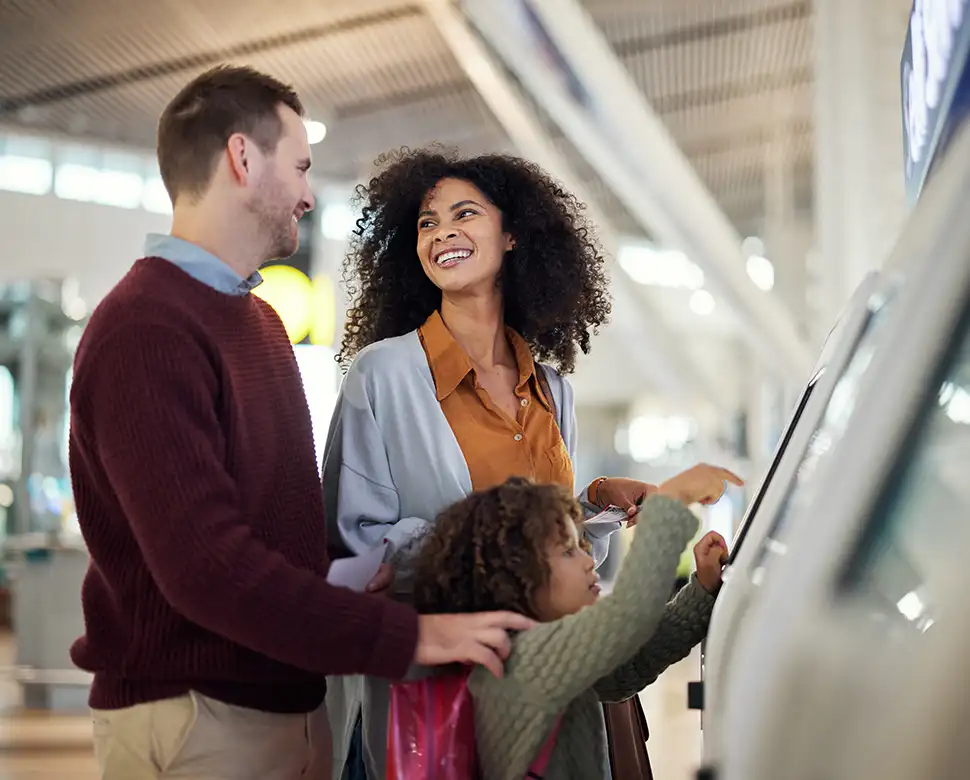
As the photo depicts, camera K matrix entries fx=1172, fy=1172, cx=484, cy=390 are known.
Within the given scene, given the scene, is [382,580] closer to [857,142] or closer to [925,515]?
[925,515]

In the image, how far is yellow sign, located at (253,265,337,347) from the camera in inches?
355

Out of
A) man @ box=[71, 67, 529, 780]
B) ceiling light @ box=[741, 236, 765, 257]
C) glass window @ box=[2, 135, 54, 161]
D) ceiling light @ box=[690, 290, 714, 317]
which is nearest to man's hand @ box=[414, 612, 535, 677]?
man @ box=[71, 67, 529, 780]

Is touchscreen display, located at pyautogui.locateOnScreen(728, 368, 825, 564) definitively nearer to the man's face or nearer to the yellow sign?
the man's face

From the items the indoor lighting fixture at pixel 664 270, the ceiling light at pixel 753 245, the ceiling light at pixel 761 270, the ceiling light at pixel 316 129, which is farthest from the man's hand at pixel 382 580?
the indoor lighting fixture at pixel 664 270

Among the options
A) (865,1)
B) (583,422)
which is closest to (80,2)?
(865,1)

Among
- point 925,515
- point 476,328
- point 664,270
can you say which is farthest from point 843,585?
point 664,270

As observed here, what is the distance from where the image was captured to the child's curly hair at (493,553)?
1.64m

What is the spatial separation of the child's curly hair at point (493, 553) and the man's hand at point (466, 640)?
0.12 m

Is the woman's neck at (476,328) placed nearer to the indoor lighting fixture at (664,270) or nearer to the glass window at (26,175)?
the glass window at (26,175)

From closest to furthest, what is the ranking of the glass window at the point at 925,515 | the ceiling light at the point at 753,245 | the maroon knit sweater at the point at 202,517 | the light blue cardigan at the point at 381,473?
1. the glass window at the point at 925,515
2. the maroon knit sweater at the point at 202,517
3. the light blue cardigan at the point at 381,473
4. the ceiling light at the point at 753,245

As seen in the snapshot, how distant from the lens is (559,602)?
1.67 meters

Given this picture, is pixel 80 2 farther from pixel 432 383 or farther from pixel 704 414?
pixel 704 414

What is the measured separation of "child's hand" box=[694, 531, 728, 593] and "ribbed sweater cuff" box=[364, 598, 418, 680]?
1.88 feet

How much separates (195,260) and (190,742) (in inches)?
25.3
